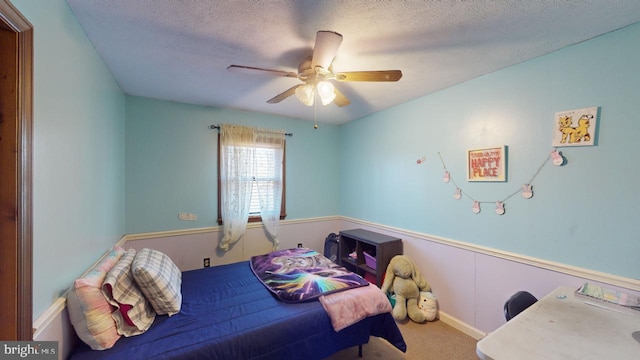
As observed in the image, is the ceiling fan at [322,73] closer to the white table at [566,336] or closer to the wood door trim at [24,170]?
the wood door trim at [24,170]

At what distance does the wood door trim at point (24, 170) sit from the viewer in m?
0.87

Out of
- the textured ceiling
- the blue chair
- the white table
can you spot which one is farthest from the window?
the white table

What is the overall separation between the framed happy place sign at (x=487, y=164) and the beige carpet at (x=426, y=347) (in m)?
1.49

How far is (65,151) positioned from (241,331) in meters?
1.41

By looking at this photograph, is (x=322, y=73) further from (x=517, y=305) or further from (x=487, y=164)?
(x=517, y=305)

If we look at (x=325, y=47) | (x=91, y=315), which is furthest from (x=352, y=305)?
(x=325, y=47)

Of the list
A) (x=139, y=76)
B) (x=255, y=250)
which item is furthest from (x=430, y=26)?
(x=255, y=250)

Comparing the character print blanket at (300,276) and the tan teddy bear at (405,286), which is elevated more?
the character print blanket at (300,276)

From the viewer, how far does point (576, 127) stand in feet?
5.35

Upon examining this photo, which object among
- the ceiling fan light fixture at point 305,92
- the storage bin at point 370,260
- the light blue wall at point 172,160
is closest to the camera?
the ceiling fan light fixture at point 305,92

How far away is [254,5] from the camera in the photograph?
4.24ft

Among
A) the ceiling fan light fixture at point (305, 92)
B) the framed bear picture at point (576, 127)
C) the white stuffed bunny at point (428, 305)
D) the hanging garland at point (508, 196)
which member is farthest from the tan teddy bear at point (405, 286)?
the ceiling fan light fixture at point (305, 92)

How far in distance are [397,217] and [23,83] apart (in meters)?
3.10

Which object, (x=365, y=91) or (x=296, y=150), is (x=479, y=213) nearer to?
(x=365, y=91)
